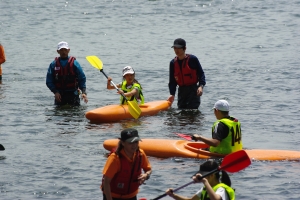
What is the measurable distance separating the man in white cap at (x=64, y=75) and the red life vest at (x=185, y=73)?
1659 millimetres

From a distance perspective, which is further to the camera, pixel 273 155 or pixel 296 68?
pixel 296 68

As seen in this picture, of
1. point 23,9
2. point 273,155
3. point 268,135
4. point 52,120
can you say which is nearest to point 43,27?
point 23,9

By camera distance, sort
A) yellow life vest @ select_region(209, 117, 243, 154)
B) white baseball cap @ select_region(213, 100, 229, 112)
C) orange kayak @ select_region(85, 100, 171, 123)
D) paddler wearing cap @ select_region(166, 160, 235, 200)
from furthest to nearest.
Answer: orange kayak @ select_region(85, 100, 171, 123) < yellow life vest @ select_region(209, 117, 243, 154) < white baseball cap @ select_region(213, 100, 229, 112) < paddler wearing cap @ select_region(166, 160, 235, 200)

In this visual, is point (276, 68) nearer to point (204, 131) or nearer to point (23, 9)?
point (204, 131)

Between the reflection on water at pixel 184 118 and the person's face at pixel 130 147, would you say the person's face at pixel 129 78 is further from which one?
the person's face at pixel 130 147

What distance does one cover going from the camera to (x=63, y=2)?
3462 cm

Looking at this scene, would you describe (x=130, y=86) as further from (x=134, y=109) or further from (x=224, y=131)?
(x=224, y=131)

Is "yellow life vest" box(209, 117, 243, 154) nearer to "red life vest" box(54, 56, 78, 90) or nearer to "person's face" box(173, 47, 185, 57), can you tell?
"person's face" box(173, 47, 185, 57)

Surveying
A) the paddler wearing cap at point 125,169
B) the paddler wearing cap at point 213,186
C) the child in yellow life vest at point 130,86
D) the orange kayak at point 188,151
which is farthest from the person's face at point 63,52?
the paddler wearing cap at point 213,186

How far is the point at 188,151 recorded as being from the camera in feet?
33.9

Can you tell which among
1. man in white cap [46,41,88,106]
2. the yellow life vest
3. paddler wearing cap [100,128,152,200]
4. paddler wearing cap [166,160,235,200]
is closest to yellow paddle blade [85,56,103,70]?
man in white cap [46,41,88,106]

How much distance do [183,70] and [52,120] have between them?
262 cm

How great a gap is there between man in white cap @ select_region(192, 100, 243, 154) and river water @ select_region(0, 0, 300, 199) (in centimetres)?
52

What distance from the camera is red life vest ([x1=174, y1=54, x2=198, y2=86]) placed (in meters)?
13.0
